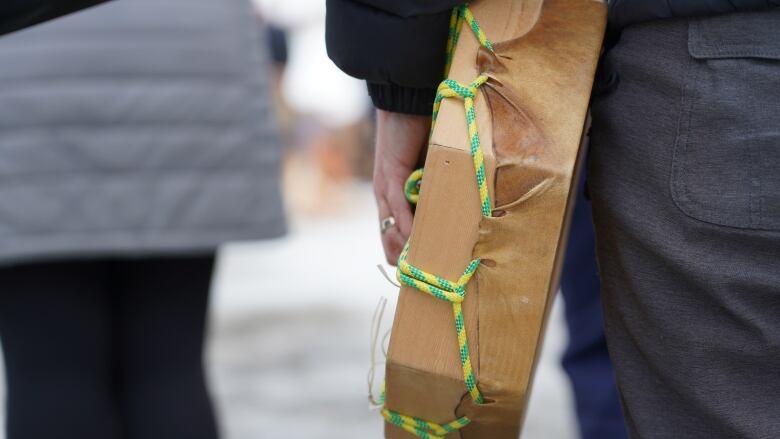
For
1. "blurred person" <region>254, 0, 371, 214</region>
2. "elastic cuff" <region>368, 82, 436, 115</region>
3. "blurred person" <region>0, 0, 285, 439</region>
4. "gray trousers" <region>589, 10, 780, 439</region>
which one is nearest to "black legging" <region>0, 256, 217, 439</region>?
"blurred person" <region>0, 0, 285, 439</region>

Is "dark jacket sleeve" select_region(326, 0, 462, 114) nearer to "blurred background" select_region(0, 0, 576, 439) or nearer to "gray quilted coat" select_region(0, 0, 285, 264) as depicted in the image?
"gray quilted coat" select_region(0, 0, 285, 264)

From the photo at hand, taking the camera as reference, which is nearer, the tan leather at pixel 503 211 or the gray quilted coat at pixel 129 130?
the tan leather at pixel 503 211

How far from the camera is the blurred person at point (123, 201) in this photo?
4.81 feet

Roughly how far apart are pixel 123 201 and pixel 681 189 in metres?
0.98

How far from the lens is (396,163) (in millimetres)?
1121

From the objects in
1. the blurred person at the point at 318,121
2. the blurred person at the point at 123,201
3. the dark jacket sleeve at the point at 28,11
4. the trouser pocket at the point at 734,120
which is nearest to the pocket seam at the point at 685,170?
the trouser pocket at the point at 734,120

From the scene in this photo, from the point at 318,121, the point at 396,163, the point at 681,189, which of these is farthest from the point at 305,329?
the point at 318,121

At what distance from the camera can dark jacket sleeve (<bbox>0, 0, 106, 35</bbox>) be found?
93 centimetres

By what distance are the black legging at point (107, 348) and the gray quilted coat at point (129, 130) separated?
0.18ft

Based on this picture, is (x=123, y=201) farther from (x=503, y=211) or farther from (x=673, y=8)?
(x=673, y=8)

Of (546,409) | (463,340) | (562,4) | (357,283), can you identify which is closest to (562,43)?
(562,4)

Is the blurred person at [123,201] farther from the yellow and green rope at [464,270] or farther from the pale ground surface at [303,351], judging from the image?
the yellow and green rope at [464,270]

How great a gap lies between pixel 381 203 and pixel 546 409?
1768 mm

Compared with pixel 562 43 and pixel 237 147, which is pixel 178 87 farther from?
pixel 562 43
